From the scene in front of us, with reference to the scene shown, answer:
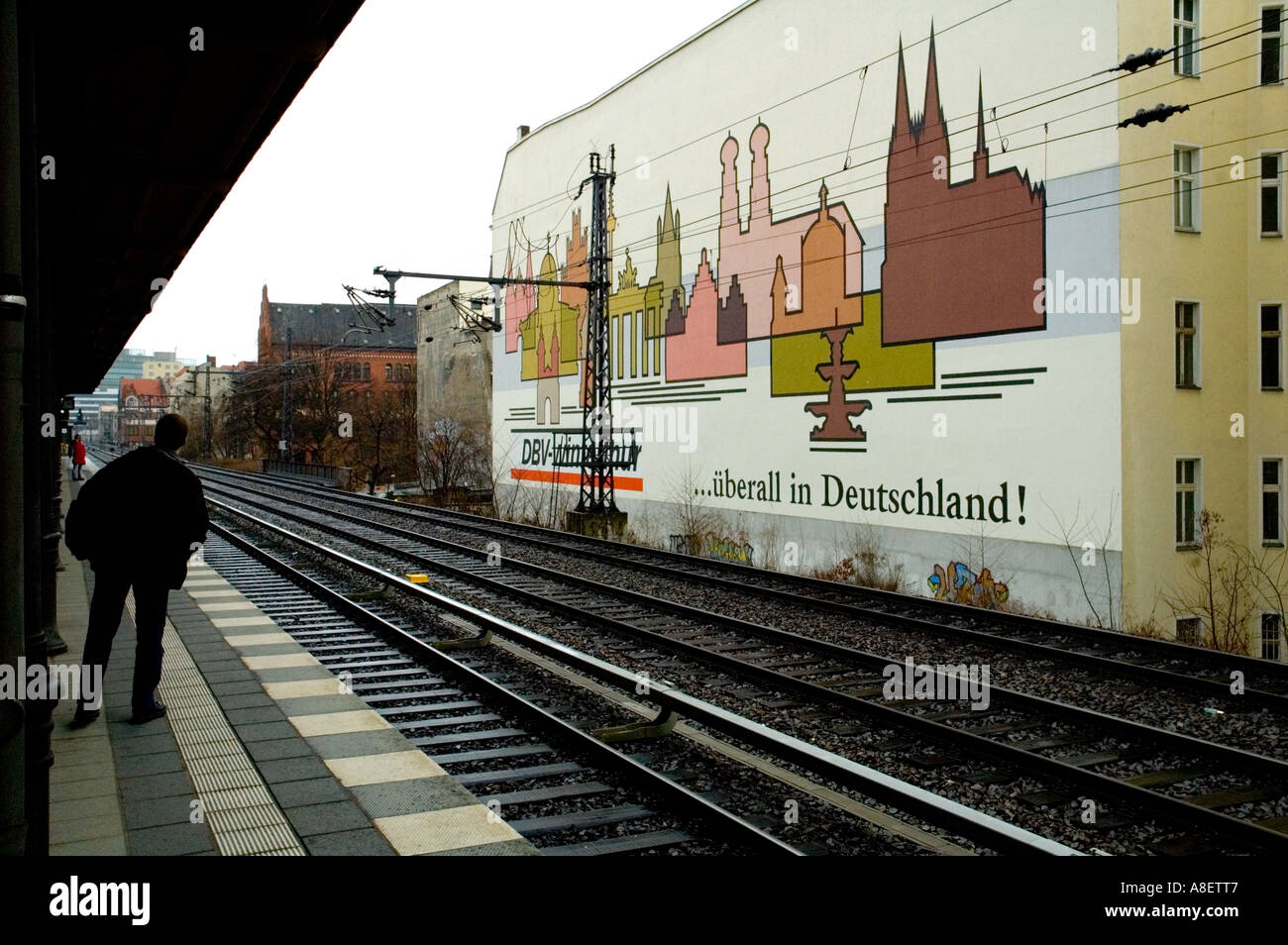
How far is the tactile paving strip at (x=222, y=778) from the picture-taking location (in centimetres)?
489

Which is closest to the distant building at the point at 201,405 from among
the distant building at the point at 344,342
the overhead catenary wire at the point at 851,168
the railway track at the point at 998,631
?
the distant building at the point at 344,342

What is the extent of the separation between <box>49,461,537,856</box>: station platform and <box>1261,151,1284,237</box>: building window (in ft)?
53.6

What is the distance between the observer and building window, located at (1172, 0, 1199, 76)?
15.9m

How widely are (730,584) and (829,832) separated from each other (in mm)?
9466

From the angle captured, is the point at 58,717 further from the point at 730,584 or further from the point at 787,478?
the point at 787,478

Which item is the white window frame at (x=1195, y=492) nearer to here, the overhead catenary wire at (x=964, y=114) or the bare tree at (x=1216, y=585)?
the bare tree at (x=1216, y=585)

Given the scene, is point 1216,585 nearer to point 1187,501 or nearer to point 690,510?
point 1187,501

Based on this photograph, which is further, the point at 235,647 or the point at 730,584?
the point at 730,584

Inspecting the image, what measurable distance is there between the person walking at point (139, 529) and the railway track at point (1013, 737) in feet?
14.8

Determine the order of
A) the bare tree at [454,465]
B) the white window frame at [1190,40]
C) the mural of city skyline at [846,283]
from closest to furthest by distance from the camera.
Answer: the white window frame at [1190,40] < the mural of city skyline at [846,283] < the bare tree at [454,465]

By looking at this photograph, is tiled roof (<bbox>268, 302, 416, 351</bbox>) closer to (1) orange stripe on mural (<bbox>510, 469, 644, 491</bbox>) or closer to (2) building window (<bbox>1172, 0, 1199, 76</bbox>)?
(1) orange stripe on mural (<bbox>510, 469, 644, 491</bbox>)

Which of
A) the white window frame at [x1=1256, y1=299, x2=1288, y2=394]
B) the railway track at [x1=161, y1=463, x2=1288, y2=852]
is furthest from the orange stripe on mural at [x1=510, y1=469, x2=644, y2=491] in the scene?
the railway track at [x1=161, y1=463, x2=1288, y2=852]

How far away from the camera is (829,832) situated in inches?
220
